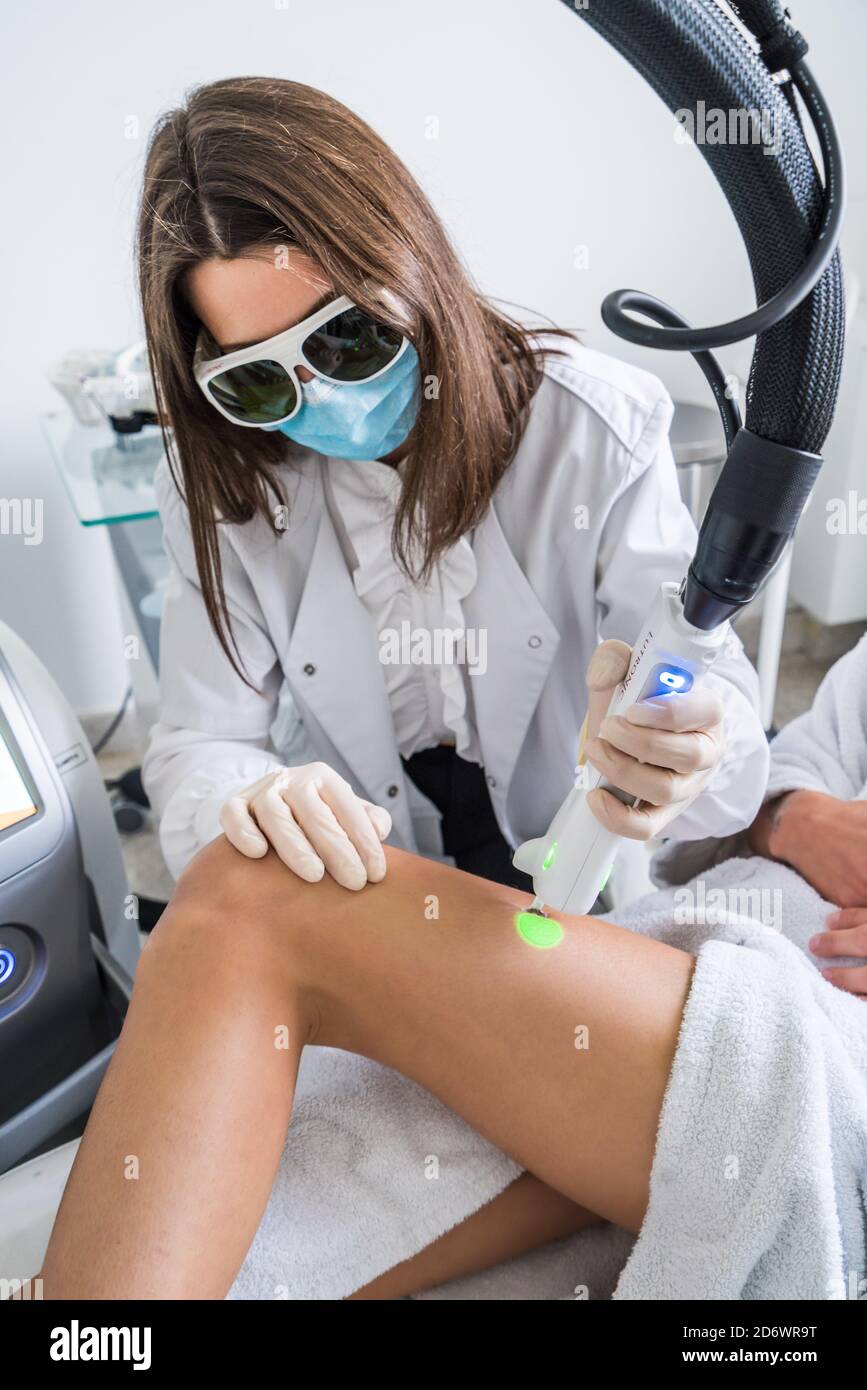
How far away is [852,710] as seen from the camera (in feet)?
3.86

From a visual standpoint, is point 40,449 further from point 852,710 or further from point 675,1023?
point 675,1023

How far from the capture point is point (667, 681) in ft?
2.23

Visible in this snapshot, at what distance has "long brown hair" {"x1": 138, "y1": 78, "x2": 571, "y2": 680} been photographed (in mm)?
826

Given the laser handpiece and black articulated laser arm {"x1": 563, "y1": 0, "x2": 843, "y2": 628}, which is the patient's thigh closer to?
the laser handpiece

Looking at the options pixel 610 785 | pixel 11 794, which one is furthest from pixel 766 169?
pixel 11 794

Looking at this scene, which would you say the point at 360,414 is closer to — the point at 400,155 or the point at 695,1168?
the point at 695,1168

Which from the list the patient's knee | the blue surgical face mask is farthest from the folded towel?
the blue surgical face mask

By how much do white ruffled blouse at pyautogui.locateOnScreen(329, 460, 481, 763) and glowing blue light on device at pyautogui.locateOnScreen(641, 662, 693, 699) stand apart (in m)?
0.42

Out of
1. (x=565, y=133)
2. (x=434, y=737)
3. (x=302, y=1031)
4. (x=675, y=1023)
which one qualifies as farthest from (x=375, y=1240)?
(x=565, y=133)

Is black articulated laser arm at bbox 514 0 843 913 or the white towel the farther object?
the white towel

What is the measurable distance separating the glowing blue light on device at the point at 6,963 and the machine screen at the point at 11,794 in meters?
0.12

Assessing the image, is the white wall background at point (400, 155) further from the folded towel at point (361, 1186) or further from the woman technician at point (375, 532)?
the folded towel at point (361, 1186)

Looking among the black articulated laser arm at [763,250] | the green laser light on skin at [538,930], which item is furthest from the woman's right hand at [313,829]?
the black articulated laser arm at [763,250]
